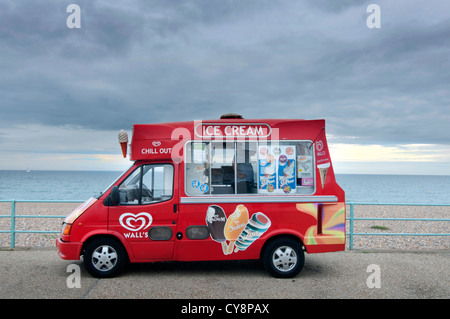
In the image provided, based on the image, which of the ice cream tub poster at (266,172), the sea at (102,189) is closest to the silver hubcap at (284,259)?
the ice cream tub poster at (266,172)

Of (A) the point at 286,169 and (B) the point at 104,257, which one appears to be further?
(A) the point at 286,169

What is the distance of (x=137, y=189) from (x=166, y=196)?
0.51m

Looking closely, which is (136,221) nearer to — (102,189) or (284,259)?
(284,259)

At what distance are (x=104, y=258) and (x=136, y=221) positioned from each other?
0.81 metres

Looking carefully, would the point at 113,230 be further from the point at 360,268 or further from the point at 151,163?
the point at 360,268

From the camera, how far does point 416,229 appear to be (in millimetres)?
17531

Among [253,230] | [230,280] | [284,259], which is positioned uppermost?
[253,230]

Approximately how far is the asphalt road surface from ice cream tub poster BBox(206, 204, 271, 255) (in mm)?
606

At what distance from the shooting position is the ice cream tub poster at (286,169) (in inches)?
256

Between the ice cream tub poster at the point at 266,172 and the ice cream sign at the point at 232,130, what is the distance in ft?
0.94

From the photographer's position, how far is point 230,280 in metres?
6.28

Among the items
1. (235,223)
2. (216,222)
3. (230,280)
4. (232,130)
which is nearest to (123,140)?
(232,130)

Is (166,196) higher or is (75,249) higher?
(166,196)

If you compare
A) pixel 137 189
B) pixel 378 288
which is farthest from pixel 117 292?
pixel 378 288
